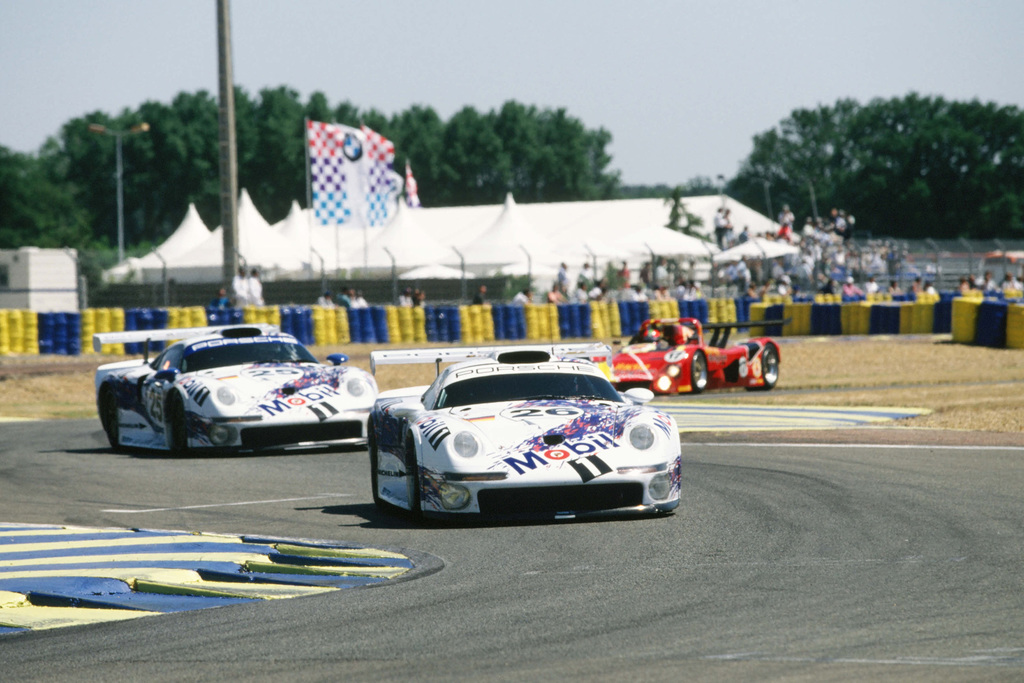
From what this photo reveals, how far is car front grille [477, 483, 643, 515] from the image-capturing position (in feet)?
27.8

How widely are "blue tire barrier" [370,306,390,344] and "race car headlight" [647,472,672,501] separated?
24684mm

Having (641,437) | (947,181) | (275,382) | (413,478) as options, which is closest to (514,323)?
(275,382)

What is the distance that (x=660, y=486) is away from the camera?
28.5 feet

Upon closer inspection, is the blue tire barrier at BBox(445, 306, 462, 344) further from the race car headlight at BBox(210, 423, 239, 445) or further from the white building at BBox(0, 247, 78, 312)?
the race car headlight at BBox(210, 423, 239, 445)

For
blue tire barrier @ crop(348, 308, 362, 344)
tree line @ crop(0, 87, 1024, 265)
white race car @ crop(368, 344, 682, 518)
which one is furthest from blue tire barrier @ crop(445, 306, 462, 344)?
tree line @ crop(0, 87, 1024, 265)

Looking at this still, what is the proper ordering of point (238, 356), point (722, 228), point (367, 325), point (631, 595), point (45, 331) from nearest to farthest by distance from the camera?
point (631, 595) → point (238, 356) → point (45, 331) → point (367, 325) → point (722, 228)

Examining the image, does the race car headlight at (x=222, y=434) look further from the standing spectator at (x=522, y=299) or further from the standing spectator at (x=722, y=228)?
the standing spectator at (x=722, y=228)

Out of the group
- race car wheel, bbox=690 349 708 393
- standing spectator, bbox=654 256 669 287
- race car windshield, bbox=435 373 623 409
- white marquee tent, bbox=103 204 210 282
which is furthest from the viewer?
white marquee tent, bbox=103 204 210 282

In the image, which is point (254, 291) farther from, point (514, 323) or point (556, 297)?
point (556, 297)

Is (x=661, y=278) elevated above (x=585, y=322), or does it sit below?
above

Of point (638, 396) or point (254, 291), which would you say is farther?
point (254, 291)

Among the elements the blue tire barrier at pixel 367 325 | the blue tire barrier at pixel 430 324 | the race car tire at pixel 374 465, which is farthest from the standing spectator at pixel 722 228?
the race car tire at pixel 374 465

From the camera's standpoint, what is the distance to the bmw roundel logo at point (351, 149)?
113ft

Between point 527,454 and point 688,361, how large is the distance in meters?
12.5
